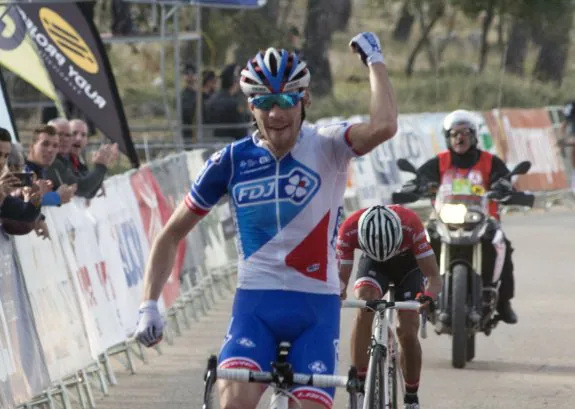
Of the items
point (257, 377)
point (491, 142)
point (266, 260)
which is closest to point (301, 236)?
point (266, 260)

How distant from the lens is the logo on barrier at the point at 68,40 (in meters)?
15.3

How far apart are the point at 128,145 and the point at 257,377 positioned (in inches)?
375

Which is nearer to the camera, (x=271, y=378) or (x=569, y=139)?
(x=271, y=378)

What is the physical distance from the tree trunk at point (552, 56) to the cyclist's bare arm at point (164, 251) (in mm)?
39017

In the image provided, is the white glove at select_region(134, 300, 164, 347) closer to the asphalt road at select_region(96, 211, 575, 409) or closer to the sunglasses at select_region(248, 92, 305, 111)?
the sunglasses at select_region(248, 92, 305, 111)

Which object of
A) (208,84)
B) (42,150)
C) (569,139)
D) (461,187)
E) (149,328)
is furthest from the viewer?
(569,139)

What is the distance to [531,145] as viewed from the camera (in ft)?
94.6

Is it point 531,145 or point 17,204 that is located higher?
point 17,204

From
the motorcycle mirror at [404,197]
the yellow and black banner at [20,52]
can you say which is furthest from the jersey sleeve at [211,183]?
the yellow and black banner at [20,52]

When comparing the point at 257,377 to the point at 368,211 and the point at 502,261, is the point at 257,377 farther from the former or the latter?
the point at 502,261

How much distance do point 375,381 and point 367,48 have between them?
1645 millimetres

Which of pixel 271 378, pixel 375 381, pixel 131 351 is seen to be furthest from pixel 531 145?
pixel 271 378

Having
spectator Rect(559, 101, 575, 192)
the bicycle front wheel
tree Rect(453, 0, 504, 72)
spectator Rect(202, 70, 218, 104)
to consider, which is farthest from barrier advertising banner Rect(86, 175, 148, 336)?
tree Rect(453, 0, 504, 72)

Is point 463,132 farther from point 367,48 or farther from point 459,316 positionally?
point 367,48
